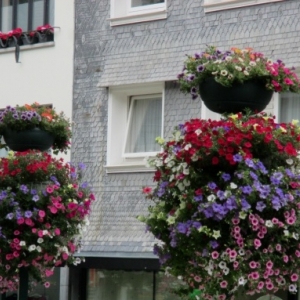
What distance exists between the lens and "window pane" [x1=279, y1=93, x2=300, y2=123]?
73.4 feet

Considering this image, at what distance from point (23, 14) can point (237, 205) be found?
13514mm

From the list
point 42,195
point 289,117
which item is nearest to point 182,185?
point 42,195

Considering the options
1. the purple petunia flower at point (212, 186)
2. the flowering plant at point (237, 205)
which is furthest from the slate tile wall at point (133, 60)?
the purple petunia flower at point (212, 186)

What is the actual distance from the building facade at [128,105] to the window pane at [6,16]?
2028 millimetres

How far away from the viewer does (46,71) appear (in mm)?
26094

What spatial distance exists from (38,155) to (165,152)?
16.1 ft

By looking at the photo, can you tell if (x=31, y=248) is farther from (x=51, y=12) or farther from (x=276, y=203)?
(x=51, y=12)

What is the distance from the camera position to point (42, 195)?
753 inches

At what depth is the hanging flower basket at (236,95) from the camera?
48.6ft

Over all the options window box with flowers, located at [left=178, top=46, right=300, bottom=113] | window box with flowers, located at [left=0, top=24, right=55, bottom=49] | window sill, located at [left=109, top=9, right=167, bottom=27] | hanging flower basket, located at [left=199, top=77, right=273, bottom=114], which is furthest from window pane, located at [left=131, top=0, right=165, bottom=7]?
hanging flower basket, located at [left=199, top=77, right=273, bottom=114]

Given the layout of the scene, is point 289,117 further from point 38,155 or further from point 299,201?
point 299,201

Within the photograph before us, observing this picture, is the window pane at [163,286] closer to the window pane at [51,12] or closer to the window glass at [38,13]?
the window pane at [51,12]

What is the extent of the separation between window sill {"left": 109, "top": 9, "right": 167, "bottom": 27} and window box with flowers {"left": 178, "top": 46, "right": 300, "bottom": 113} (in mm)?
8915

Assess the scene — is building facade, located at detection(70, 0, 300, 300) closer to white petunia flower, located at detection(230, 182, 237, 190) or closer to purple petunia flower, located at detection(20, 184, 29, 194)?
purple petunia flower, located at detection(20, 184, 29, 194)
